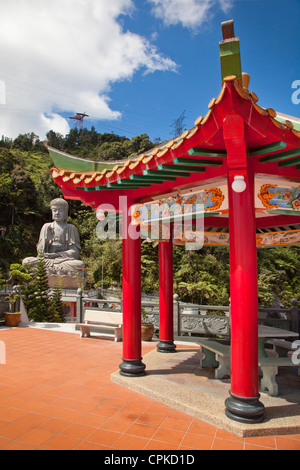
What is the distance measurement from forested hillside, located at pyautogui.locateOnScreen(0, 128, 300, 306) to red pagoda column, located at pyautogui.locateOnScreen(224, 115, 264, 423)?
13.9 meters

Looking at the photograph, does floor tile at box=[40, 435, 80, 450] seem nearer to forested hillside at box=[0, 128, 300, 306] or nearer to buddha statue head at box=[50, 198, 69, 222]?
forested hillside at box=[0, 128, 300, 306]

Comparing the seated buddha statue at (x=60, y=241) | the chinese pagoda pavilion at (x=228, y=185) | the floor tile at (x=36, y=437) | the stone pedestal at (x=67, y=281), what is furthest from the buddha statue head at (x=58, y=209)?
the floor tile at (x=36, y=437)

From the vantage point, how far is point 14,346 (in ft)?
25.1

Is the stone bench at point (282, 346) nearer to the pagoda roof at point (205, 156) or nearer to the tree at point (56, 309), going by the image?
the pagoda roof at point (205, 156)

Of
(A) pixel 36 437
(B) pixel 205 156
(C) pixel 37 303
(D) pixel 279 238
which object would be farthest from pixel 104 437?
(C) pixel 37 303

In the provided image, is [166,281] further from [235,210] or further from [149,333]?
[235,210]

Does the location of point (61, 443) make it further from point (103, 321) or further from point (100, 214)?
point (103, 321)

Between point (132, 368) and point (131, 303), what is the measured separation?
39.9 inches

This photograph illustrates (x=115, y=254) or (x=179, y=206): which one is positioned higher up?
(x=179, y=206)

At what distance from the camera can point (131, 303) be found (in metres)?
5.31

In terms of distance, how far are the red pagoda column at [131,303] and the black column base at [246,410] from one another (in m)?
1.93

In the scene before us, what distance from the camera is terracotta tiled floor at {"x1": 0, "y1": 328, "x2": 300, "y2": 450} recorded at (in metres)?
3.29

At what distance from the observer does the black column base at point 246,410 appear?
3.57m

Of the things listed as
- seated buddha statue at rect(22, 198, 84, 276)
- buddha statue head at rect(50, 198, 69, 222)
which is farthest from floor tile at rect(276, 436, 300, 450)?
buddha statue head at rect(50, 198, 69, 222)
